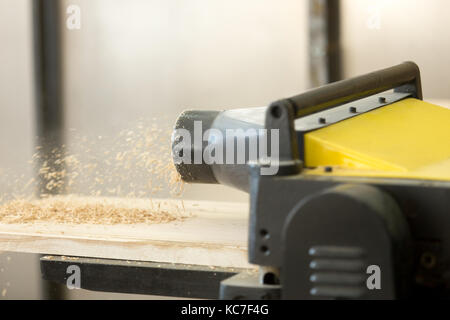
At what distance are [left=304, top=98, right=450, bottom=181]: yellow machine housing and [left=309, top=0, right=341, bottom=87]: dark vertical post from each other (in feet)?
5.50

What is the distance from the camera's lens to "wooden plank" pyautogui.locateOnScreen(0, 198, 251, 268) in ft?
4.23

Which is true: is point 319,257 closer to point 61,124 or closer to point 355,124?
point 355,124

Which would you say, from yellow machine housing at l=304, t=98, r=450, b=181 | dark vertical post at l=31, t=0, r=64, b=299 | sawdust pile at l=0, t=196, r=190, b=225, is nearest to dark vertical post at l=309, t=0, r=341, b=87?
dark vertical post at l=31, t=0, r=64, b=299

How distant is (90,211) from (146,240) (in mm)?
342

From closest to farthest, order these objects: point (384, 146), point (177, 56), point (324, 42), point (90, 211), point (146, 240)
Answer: point (384, 146)
point (146, 240)
point (90, 211)
point (324, 42)
point (177, 56)

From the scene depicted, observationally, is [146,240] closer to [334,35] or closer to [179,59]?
[334,35]

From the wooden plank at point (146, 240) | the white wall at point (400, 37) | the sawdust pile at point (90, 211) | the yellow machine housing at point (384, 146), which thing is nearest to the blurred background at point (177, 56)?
the white wall at point (400, 37)

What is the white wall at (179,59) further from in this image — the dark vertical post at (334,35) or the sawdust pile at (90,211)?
the sawdust pile at (90,211)

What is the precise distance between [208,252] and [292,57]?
6.25 ft

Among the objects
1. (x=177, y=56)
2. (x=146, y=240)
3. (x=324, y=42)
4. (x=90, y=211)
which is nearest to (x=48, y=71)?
(x=177, y=56)

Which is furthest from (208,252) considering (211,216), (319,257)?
(319,257)

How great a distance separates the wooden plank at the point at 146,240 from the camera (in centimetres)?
129

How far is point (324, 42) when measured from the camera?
9.65 ft

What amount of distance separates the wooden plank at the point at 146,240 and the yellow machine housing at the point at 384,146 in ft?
0.95
